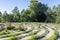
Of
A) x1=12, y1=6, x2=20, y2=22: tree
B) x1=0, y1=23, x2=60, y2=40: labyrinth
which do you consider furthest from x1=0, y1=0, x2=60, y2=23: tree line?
x1=0, y1=23, x2=60, y2=40: labyrinth

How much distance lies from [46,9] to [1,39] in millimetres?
46793

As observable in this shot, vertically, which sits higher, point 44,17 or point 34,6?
point 34,6

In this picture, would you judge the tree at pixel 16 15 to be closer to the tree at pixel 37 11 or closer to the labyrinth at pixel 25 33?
the tree at pixel 37 11

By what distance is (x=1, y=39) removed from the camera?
11.1 m

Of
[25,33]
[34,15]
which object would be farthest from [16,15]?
[25,33]

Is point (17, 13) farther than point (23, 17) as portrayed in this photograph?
Yes

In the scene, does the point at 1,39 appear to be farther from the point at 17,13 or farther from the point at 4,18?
the point at 17,13

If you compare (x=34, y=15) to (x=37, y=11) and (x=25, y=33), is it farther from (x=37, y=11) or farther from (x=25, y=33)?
(x=25, y=33)

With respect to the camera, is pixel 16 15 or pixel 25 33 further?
pixel 16 15

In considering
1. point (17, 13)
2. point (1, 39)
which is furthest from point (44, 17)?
point (1, 39)

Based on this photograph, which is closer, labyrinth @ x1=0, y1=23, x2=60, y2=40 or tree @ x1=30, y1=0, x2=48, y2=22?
labyrinth @ x1=0, y1=23, x2=60, y2=40

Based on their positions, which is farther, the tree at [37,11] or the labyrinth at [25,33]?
the tree at [37,11]

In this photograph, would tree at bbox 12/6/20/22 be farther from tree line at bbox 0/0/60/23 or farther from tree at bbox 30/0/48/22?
tree at bbox 30/0/48/22

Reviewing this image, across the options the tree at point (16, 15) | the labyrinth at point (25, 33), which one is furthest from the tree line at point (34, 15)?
the labyrinth at point (25, 33)
